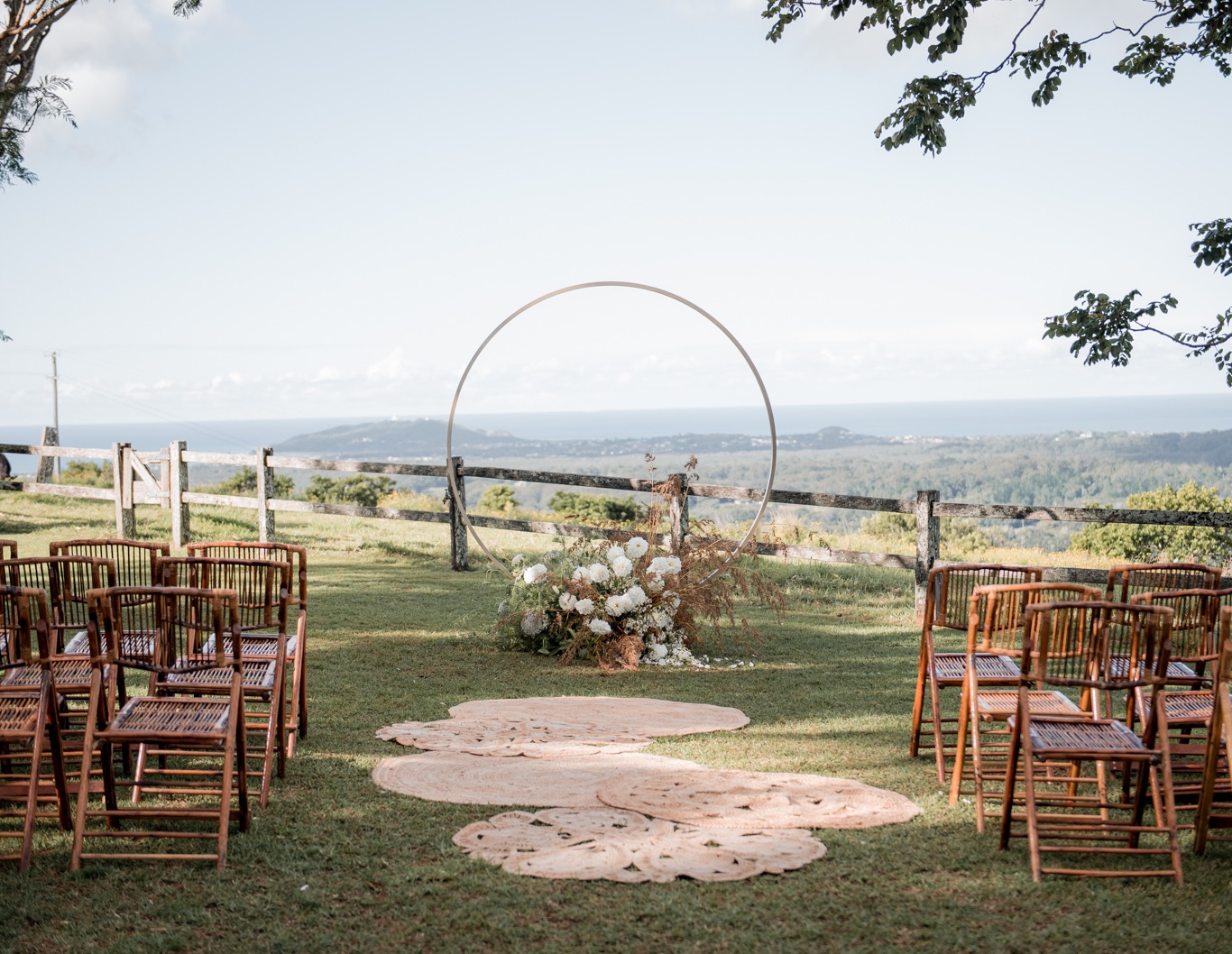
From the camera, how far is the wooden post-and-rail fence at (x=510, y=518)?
27.5 ft

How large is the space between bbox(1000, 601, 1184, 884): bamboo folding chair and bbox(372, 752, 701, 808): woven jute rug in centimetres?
146

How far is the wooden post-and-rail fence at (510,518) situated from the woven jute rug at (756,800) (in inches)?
133

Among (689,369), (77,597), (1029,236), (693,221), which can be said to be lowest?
(77,597)

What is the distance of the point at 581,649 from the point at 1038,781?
3302 mm

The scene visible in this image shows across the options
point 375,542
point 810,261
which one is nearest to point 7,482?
point 375,542

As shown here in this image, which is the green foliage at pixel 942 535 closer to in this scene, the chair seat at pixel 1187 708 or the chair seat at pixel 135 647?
the chair seat at pixel 1187 708

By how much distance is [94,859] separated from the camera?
3.54 meters

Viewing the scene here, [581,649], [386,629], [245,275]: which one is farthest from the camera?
[245,275]

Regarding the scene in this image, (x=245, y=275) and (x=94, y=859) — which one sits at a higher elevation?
(x=245, y=275)

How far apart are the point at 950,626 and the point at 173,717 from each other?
9.94 ft

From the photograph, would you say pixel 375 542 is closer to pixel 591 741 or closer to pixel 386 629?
pixel 386 629

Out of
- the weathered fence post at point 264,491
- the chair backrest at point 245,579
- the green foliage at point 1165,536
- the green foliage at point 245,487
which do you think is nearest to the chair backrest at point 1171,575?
the chair backrest at point 245,579

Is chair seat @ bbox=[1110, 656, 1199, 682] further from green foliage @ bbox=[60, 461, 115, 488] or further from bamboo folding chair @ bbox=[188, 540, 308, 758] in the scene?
green foliage @ bbox=[60, 461, 115, 488]

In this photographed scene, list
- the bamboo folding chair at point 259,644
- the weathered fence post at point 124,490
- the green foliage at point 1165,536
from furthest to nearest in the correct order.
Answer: the green foliage at point 1165,536, the weathered fence post at point 124,490, the bamboo folding chair at point 259,644
